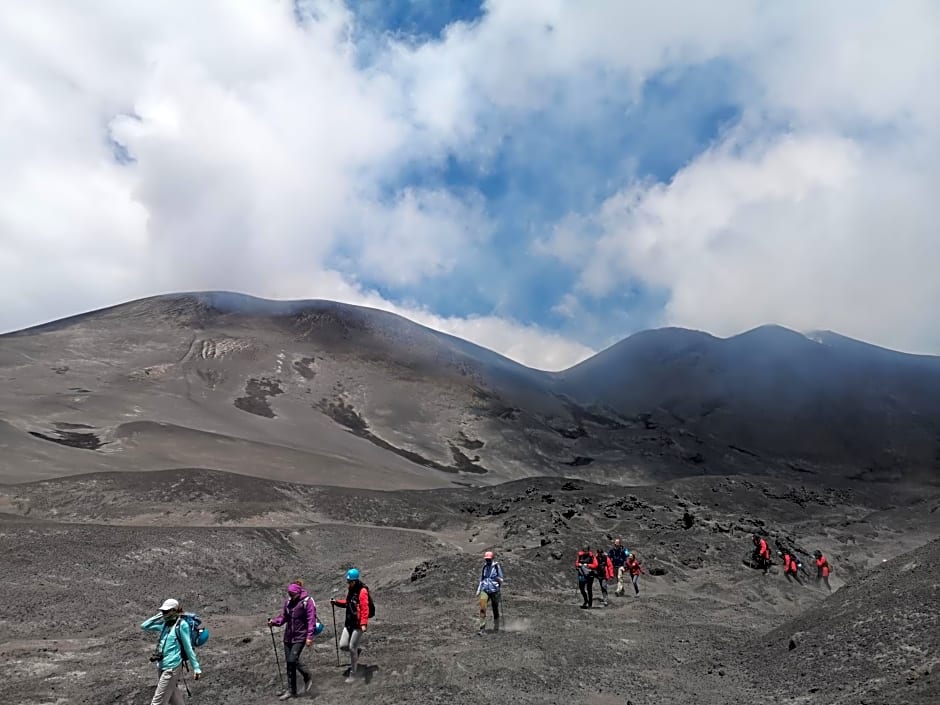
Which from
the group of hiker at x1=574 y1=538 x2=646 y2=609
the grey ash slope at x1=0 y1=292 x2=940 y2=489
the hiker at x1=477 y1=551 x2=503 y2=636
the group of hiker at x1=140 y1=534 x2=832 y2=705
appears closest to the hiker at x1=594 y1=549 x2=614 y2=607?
the group of hiker at x1=574 y1=538 x2=646 y2=609

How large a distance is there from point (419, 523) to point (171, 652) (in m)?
36.2

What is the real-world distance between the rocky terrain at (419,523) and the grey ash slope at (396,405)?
678 millimetres

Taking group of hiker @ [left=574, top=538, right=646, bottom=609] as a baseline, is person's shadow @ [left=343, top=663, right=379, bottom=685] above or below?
below

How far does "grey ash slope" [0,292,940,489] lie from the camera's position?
212 ft

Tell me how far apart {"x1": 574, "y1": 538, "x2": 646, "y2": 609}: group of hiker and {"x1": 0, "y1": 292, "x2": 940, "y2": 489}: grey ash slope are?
3734cm

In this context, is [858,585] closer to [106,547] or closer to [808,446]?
[106,547]

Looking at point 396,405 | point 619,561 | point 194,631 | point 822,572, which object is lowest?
point 822,572

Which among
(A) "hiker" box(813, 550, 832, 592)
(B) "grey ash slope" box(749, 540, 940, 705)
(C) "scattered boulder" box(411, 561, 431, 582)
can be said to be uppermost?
(C) "scattered boulder" box(411, 561, 431, 582)

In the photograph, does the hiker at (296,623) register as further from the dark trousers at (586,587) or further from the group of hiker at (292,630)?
the dark trousers at (586,587)

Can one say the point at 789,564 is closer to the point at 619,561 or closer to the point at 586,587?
the point at 619,561

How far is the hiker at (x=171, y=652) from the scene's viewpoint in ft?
29.1

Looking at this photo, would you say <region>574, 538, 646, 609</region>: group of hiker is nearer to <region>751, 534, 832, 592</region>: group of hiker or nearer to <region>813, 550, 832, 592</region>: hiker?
<region>751, 534, 832, 592</region>: group of hiker

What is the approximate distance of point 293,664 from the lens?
11062 mm

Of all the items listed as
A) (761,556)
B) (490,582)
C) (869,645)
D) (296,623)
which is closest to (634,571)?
(761,556)
